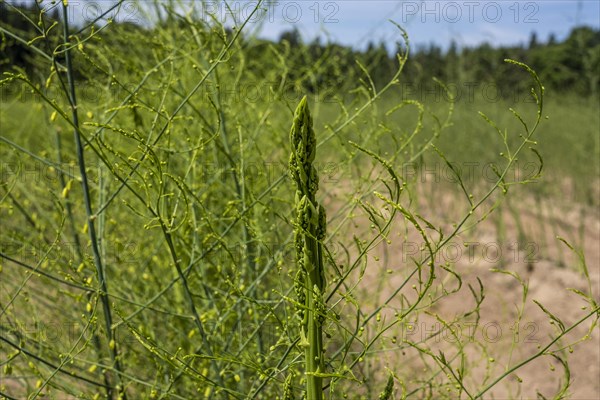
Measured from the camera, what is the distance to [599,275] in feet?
13.4

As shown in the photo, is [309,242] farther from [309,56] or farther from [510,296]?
[510,296]

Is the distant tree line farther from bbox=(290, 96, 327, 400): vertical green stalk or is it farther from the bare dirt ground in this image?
the bare dirt ground

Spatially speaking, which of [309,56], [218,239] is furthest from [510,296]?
[218,239]

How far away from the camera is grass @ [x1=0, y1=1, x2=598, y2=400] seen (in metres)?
1.19

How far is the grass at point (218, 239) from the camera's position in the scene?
1.19m

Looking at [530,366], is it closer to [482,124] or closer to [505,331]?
[505,331]

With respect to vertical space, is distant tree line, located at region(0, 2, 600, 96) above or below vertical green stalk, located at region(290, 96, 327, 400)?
above

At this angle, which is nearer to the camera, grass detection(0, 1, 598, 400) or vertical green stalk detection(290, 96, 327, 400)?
vertical green stalk detection(290, 96, 327, 400)

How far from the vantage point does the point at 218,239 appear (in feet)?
4.14

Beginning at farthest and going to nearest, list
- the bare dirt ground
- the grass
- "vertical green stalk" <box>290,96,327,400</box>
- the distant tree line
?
1. the bare dirt ground
2. the distant tree line
3. the grass
4. "vertical green stalk" <box>290,96,327,400</box>

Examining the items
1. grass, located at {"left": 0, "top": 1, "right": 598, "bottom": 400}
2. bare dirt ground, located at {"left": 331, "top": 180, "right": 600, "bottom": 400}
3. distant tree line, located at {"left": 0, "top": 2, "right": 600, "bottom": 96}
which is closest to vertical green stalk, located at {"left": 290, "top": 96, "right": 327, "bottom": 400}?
grass, located at {"left": 0, "top": 1, "right": 598, "bottom": 400}

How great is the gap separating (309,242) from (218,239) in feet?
0.95

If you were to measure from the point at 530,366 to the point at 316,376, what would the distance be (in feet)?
7.95

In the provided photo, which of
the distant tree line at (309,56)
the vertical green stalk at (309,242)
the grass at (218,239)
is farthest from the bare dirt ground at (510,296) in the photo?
the vertical green stalk at (309,242)
